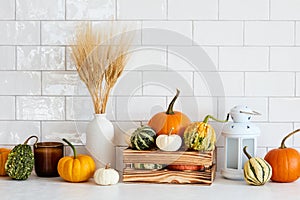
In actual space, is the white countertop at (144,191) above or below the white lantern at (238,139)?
below

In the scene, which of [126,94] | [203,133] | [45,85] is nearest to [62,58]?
[45,85]

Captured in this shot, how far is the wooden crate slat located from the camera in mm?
1912

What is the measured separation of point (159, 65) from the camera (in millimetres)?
2174

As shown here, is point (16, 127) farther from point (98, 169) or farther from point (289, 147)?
point (289, 147)

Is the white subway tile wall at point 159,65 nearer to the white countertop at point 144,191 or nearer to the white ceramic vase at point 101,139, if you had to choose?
the white ceramic vase at point 101,139

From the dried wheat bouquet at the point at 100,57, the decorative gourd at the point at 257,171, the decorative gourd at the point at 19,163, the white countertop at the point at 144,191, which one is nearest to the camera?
the white countertop at the point at 144,191

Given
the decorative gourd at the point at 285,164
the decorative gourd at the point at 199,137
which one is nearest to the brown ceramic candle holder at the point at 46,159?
the decorative gourd at the point at 199,137

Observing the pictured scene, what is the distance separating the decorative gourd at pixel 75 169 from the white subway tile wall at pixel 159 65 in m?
0.24

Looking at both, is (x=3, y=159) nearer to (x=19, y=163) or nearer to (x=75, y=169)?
(x=19, y=163)

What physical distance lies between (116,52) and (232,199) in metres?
0.77

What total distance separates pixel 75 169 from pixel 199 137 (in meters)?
0.47

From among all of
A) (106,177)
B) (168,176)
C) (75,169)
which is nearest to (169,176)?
(168,176)

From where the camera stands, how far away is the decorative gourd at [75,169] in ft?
6.41

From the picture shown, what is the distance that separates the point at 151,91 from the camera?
7.15 ft
